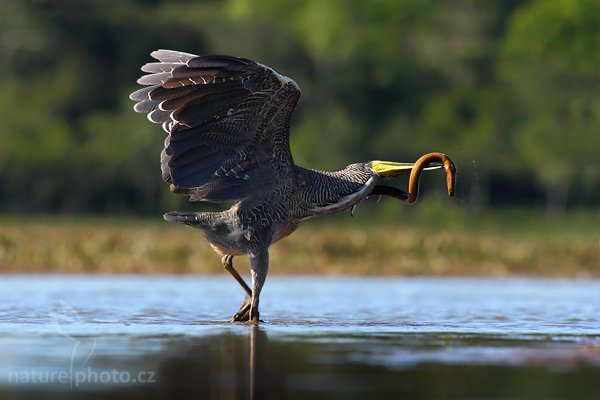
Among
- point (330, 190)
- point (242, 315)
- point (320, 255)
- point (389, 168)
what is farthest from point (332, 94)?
point (242, 315)

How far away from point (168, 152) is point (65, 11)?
127 ft

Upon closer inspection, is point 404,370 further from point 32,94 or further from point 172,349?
point 32,94

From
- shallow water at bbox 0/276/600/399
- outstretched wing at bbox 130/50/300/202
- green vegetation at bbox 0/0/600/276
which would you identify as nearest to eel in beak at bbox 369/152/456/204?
outstretched wing at bbox 130/50/300/202

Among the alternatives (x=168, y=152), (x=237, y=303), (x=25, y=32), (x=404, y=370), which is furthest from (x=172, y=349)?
(x=25, y=32)

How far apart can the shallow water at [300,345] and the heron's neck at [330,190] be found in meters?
1.08

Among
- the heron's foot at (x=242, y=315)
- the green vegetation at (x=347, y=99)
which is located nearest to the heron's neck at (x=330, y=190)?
the heron's foot at (x=242, y=315)

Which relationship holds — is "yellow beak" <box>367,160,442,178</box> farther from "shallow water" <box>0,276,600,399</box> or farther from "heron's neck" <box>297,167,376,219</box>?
"shallow water" <box>0,276,600,399</box>

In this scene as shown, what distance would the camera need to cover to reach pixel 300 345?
1125cm

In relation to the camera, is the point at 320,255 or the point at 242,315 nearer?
the point at 242,315

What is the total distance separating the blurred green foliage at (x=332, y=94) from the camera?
46.8 metres

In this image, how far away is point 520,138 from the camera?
159 feet

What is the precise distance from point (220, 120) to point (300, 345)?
8.74ft

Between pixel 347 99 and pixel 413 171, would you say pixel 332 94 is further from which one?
pixel 413 171

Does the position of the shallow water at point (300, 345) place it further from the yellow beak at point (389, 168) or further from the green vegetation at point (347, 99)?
→ the green vegetation at point (347, 99)
